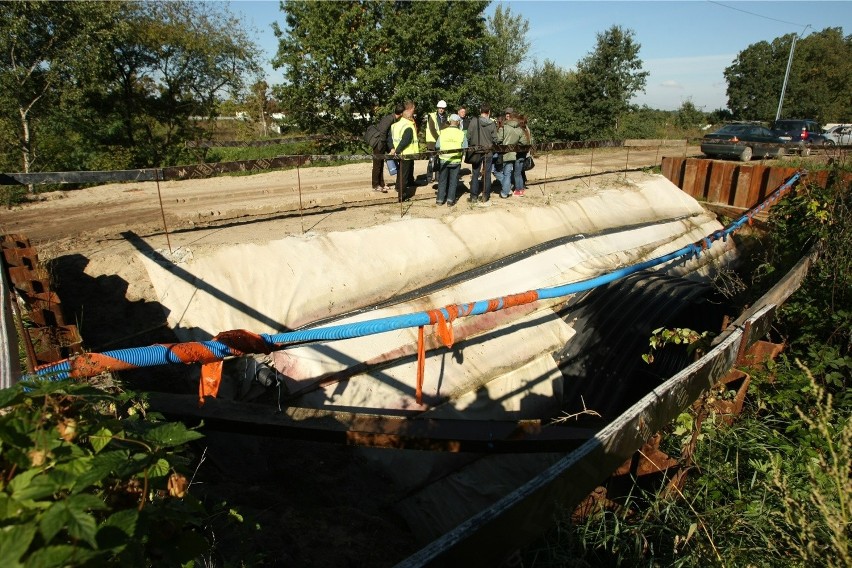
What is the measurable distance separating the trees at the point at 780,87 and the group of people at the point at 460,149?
166 ft

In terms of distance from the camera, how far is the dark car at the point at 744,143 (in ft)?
58.2

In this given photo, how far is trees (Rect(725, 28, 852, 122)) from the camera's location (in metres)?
49.2

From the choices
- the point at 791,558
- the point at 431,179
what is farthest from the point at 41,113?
the point at 791,558

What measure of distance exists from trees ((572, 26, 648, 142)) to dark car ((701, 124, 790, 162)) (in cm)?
1165

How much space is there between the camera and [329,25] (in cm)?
2003

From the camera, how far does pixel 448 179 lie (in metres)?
9.59

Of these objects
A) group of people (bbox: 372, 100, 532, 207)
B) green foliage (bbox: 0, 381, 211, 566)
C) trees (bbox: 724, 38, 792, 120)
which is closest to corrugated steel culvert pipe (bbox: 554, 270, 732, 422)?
group of people (bbox: 372, 100, 532, 207)

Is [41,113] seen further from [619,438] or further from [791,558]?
[791,558]

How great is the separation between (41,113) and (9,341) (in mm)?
13788

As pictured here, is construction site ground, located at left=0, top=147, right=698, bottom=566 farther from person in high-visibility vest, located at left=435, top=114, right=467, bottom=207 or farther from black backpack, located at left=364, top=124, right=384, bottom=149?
black backpack, located at left=364, top=124, right=384, bottom=149

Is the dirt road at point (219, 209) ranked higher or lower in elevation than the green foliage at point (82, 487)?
lower

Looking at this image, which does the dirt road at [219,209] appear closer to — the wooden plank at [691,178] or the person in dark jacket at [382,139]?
the person in dark jacket at [382,139]

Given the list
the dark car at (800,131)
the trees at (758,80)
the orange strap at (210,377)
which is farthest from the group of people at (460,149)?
the trees at (758,80)

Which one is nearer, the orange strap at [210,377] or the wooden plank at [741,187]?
the orange strap at [210,377]
